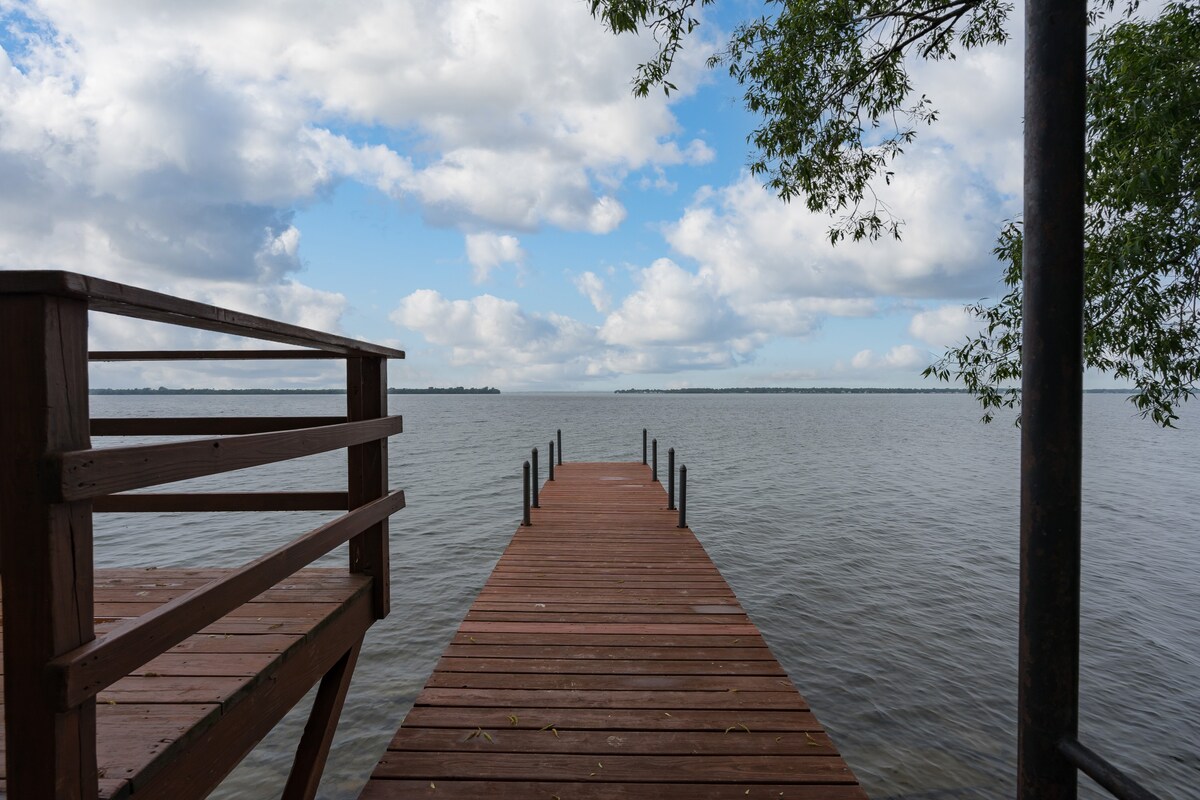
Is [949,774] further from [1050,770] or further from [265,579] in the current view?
[265,579]

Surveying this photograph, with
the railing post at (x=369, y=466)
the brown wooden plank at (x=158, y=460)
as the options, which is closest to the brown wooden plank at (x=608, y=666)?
the railing post at (x=369, y=466)

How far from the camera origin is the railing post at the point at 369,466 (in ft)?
12.7

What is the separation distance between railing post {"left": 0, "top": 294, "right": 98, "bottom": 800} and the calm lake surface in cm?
552

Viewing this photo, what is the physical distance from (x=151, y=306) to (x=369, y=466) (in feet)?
6.82

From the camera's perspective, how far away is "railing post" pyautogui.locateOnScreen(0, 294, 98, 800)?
1.60 m

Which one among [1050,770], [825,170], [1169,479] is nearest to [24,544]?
[1050,770]

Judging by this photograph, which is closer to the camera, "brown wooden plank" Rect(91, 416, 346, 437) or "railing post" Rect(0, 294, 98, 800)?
"railing post" Rect(0, 294, 98, 800)

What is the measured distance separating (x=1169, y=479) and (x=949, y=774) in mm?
29973

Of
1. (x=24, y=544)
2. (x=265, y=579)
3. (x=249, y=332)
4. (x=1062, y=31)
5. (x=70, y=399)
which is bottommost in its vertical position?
(x=265, y=579)

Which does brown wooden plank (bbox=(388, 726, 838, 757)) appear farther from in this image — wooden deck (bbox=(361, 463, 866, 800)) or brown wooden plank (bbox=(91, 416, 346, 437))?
brown wooden plank (bbox=(91, 416, 346, 437))

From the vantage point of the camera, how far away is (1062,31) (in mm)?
2057

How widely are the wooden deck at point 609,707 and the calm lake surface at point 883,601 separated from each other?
2573mm

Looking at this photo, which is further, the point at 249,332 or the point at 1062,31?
the point at 249,332

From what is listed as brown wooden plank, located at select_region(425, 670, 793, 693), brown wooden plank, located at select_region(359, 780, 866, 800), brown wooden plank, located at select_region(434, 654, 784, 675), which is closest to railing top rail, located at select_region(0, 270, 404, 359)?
brown wooden plank, located at select_region(359, 780, 866, 800)
